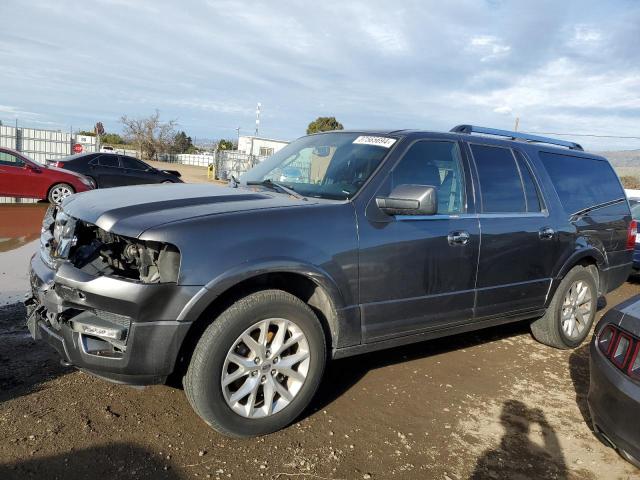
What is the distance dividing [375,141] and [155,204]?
5.56 feet

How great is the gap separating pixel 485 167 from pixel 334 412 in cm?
229

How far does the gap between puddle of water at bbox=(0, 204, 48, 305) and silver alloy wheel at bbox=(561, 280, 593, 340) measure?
5.13m

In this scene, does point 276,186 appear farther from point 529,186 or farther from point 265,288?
point 529,186

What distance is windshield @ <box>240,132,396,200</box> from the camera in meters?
3.64

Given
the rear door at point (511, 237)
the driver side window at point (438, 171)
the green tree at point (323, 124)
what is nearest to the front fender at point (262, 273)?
the driver side window at point (438, 171)

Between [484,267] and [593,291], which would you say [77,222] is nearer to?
[484,267]

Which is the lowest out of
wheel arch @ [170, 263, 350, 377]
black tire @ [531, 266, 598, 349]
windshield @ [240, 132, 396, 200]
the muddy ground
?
the muddy ground

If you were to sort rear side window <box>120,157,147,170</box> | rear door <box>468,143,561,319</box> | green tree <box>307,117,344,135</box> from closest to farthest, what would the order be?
rear door <box>468,143,561,319</box> < rear side window <box>120,157,147,170</box> < green tree <box>307,117,344,135</box>

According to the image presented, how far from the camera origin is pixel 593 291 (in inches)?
211

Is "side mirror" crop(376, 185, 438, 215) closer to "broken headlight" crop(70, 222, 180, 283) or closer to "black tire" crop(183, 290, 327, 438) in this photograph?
"black tire" crop(183, 290, 327, 438)

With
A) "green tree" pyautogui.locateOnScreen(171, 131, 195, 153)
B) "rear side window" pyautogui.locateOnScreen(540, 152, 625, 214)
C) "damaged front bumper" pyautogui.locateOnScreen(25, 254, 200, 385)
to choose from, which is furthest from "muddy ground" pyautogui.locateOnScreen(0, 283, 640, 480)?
"green tree" pyautogui.locateOnScreen(171, 131, 195, 153)

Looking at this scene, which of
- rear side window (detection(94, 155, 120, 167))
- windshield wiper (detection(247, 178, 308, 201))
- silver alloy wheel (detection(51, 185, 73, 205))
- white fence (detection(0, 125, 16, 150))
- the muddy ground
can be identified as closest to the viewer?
the muddy ground

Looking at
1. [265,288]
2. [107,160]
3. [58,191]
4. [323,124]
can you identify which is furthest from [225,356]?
[323,124]

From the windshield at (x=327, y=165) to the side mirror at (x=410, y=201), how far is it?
0.78 feet
